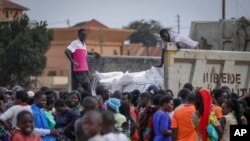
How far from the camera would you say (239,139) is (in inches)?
525

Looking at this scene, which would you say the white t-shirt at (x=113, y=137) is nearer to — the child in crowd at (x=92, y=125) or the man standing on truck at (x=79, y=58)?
the child in crowd at (x=92, y=125)

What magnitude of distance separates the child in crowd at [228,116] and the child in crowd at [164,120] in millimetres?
771

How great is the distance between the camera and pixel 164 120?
14.1 m

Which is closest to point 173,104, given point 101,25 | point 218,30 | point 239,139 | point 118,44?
point 239,139

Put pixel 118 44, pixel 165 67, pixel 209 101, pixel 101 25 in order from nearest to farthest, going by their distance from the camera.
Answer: pixel 209 101 → pixel 165 67 → pixel 118 44 → pixel 101 25

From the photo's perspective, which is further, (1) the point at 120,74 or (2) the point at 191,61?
(1) the point at 120,74

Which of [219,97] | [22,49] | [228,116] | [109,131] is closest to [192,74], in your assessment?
[219,97]

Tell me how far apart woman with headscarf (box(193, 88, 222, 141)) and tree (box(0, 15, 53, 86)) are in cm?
4544

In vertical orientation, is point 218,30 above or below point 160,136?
above

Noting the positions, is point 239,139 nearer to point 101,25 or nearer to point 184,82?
point 184,82

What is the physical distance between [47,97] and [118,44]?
6398 centimetres

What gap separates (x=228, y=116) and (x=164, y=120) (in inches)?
35.8

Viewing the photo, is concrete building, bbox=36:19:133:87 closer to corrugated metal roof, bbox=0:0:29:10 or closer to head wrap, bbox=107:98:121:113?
corrugated metal roof, bbox=0:0:29:10

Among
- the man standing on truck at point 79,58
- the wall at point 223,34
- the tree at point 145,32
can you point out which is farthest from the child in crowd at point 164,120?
the tree at point 145,32
